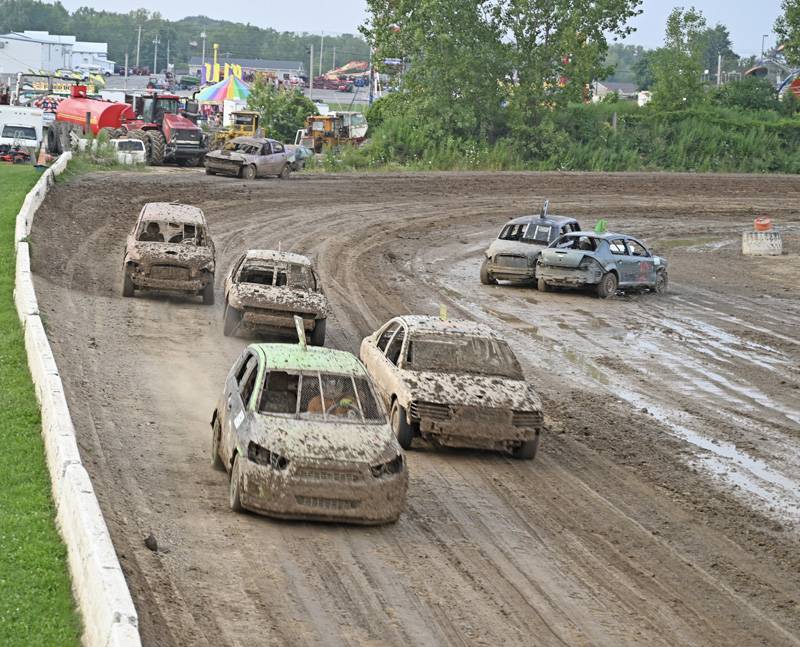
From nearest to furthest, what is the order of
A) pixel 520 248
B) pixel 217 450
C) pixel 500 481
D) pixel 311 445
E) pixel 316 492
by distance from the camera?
1. pixel 316 492
2. pixel 311 445
3. pixel 217 450
4. pixel 500 481
5. pixel 520 248

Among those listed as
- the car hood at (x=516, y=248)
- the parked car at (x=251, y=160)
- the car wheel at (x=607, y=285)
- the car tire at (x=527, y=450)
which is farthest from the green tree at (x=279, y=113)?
the car tire at (x=527, y=450)

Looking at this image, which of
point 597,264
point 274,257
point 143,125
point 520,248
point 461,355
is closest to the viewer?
point 461,355

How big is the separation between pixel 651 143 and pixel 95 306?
47.7m

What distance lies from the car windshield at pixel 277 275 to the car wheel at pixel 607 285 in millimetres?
9238

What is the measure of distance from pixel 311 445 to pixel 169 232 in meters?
13.4

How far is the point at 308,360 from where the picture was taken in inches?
527

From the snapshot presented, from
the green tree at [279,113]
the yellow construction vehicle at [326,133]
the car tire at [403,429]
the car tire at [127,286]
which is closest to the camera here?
the car tire at [403,429]

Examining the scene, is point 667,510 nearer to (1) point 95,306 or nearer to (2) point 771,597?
(2) point 771,597

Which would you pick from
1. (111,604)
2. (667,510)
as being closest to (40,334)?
(667,510)

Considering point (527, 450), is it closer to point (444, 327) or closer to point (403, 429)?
point (403, 429)

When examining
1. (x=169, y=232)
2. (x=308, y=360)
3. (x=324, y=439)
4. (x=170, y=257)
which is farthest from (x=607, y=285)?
(x=324, y=439)

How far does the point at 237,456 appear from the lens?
12.3m

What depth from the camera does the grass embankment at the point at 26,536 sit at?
9000mm

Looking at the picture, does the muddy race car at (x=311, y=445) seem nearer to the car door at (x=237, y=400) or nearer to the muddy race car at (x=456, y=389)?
the car door at (x=237, y=400)
